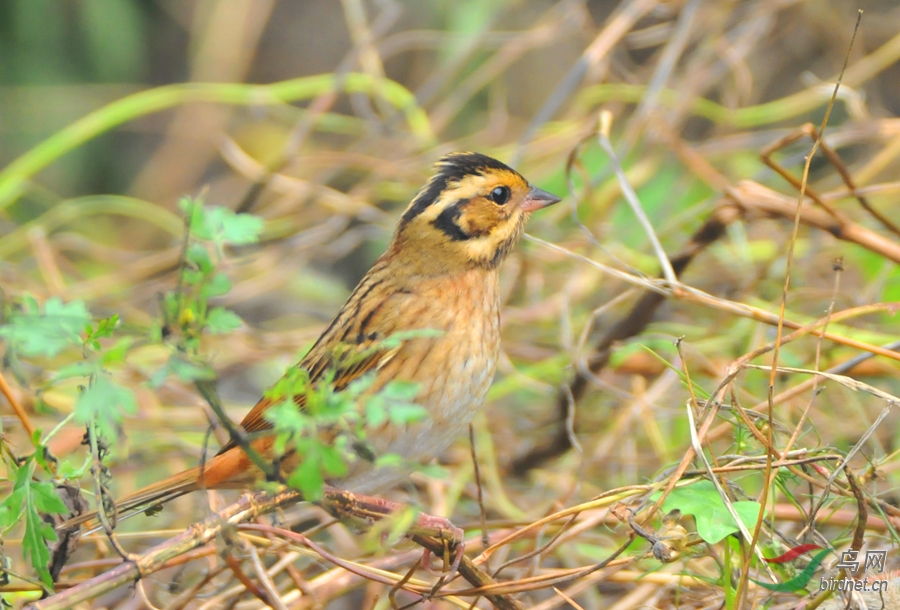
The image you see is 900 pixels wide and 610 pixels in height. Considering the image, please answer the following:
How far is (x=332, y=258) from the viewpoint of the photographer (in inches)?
177

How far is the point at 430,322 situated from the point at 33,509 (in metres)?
1.03

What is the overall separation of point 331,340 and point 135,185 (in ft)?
12.1

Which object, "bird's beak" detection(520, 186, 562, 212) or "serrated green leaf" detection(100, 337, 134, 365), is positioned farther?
"bird's beak" detection(520, 186, 562, 212)

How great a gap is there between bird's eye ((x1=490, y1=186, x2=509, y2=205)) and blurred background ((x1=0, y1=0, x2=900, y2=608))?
204mm

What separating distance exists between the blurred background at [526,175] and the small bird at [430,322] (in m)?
0.26

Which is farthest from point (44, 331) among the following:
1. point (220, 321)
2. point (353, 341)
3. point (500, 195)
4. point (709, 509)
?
point (500, 195)

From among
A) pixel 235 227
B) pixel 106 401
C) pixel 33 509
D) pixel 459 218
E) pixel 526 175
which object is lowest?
pixel 526 175

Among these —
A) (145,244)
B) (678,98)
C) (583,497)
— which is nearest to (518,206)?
(583,497)

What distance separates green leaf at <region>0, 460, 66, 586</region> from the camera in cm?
153

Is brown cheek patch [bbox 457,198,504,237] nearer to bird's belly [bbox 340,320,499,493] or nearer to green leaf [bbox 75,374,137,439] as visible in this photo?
bird's belly [bbox 340,320,499,493]

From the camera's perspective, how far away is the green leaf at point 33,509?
1.53m

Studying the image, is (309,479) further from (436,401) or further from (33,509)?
(436,401)

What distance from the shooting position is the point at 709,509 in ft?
5.55

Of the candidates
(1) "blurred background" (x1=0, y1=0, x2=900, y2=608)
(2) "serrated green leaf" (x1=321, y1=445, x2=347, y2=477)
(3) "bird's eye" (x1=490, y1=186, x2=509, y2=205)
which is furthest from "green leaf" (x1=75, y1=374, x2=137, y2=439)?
(3) "bird's eye" (x1=490, y1=186, x2=509, y2=205)
